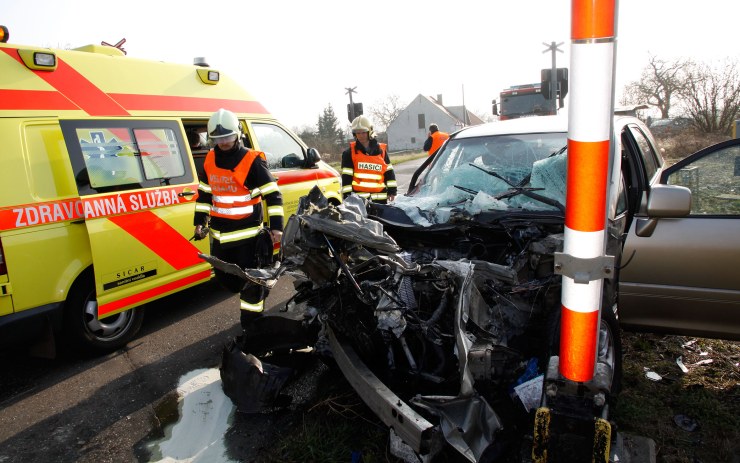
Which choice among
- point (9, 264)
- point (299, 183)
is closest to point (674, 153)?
point (299, 183)

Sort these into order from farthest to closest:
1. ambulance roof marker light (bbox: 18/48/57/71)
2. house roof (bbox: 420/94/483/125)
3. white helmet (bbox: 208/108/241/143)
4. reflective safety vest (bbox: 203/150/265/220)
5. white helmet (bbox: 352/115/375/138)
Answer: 1. house roof (bbox: 420/94/483/125)
2. white helmet (bbox: 352/115/375/138)
3. reflective safety vest (bbox: 203/150/265/220)
4. white helmet (bbox: 208/108/241/143)
5. ambulance roof marker light (bbox: 18/48/57/71)

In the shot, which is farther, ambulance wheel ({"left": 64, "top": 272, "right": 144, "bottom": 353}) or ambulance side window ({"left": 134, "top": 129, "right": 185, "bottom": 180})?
ambulance side window ({"left": 134, "top": 129, "right": 185, "bottom": 180})

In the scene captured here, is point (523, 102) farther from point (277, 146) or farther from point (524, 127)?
point (524, 127)

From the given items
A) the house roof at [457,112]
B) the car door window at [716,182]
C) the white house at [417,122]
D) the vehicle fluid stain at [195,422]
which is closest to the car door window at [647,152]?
the car door window at [716,182]

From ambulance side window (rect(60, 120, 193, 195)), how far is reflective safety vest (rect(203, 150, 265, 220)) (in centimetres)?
77

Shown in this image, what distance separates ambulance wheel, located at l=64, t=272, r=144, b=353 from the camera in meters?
3.76

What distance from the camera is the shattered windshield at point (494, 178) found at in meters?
3.13

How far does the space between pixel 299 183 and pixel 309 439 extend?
12.5 feet

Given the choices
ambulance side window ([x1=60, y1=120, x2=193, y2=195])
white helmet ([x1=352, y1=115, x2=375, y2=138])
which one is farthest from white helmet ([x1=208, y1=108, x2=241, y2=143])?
white helmet ([x1=352, y1=115, x2=375, y2=138])

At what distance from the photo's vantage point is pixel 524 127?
3.95m

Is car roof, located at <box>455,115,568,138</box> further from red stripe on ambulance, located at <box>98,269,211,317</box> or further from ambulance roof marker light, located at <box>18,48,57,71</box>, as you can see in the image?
ambulance roof marker light, located at <box>18,48,57,71</box>

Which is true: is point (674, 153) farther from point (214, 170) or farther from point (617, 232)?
point (214, 170)

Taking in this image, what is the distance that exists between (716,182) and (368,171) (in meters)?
3.42

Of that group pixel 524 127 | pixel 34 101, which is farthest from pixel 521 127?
pixel 34 101
